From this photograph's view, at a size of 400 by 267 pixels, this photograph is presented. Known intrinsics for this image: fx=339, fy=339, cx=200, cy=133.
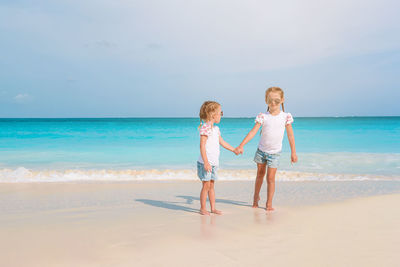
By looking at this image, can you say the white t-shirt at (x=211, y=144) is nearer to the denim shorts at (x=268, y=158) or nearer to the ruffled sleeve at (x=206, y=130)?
the ruffled sleeve at (x=206, y=130)

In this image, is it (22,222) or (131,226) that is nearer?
(131,226)

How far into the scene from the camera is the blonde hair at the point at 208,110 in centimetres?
429

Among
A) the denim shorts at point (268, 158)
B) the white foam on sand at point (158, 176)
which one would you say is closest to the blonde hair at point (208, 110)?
the denim shorts at point (268, 158)

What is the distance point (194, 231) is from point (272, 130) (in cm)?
171

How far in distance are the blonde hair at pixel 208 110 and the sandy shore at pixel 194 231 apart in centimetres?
128

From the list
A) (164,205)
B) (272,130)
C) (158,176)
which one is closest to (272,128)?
(272,130)

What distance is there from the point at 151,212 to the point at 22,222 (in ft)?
5.23

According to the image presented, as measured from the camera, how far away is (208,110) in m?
4.29

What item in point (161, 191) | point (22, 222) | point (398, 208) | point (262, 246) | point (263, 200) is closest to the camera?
point (262, 246)

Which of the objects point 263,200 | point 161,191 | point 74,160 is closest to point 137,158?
point 74,160

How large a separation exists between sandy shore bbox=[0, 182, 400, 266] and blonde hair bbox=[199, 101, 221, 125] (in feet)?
4.20

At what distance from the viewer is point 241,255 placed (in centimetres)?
300

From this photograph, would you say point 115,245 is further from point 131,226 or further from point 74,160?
point 74,160

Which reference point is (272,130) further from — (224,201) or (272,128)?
(224,201)
